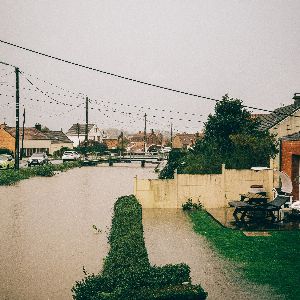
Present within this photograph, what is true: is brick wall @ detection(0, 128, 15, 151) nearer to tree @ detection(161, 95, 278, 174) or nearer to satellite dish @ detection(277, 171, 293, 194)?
tree @ detection(161, 95, 278, 174)

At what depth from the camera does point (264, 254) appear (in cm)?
1005

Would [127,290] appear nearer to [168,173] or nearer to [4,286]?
[4,286]

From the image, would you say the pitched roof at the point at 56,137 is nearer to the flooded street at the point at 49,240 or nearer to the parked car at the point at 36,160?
the parked car at the point at 36,160

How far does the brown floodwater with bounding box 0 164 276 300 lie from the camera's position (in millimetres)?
7879

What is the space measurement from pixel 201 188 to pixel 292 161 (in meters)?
4.78

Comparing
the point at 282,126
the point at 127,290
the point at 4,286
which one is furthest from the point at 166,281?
the point at 282,126

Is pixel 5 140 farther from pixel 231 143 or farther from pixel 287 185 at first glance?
pixel 287 185

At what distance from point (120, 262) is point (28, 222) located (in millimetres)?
7830

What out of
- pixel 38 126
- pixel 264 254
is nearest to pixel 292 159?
pixel 264 254

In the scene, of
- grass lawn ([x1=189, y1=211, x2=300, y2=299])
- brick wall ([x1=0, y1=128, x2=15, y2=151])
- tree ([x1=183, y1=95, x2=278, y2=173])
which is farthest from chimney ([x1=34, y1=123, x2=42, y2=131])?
grass lawn ([x1=189, y1=211, x2=300, y2=299])

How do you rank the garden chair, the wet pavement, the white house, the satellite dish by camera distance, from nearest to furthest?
1. the wet pavement
2. the garden chair
3. the satellite dish
4. the white house

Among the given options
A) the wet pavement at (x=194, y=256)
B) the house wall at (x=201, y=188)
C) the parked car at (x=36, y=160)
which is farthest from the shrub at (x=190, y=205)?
the parked car at (x=36, y=160)

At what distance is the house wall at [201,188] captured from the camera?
16859 mm

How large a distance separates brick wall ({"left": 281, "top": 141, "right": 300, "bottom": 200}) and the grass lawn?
18.1ft
